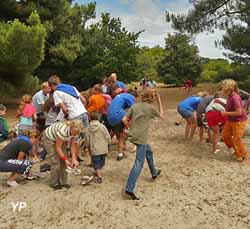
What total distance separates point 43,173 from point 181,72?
115 feet

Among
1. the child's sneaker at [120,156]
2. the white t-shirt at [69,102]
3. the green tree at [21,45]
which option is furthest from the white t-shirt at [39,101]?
the green tree at [21,45]

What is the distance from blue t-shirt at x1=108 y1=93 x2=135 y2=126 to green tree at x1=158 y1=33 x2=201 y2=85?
1298 inches

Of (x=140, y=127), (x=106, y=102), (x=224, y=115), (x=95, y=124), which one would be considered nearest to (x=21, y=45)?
(x=106, y=102)

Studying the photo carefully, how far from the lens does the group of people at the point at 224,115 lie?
7.21 metres

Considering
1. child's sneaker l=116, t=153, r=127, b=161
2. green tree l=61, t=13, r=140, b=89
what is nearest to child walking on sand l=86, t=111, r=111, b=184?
child's sneaker l=116, t=153, r=127, b=161

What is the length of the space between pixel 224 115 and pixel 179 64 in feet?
109

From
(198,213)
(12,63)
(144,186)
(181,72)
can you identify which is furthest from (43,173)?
(181,72)

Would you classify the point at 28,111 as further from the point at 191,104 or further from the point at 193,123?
the point at 193,123

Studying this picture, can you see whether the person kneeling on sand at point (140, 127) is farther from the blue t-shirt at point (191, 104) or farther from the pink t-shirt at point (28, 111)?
the blue t-shirt at point (191, 104)

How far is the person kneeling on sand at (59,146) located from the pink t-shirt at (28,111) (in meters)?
1.51

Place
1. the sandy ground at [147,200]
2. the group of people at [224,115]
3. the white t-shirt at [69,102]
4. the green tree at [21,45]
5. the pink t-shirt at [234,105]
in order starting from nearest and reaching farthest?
the sandy ground at [147,200] < the white t-shirt at [69,102] < the pink t-shirt at [234,105] < the group of people at [224,115] < the green tree at [21,45]

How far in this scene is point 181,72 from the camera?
4050cm

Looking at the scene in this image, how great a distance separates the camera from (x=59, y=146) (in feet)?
19.0

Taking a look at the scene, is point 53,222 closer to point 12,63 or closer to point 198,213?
point 198,213
